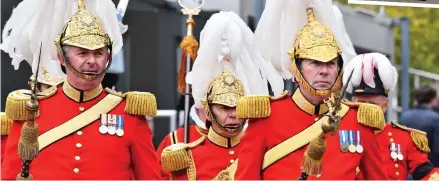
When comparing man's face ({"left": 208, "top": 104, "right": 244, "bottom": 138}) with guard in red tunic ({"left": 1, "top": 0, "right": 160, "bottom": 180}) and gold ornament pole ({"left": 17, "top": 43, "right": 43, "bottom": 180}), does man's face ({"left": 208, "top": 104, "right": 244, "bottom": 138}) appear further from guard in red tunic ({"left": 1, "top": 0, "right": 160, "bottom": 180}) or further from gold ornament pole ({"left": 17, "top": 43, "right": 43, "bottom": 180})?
gold ornament pole ({"left": 17, "top": 43, "right": 43, "bottom": 180})

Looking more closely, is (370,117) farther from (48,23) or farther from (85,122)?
(48,23)

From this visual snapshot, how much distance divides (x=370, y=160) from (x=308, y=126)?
0.41 meters

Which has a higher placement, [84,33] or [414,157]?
[84,33]

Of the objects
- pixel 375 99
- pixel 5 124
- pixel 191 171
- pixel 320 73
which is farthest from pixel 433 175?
pixel 5 124

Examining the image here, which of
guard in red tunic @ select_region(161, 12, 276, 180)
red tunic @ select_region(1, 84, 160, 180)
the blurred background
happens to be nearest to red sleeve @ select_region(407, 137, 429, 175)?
guard in red tunic @ select_region(161, 12, 276, 180)

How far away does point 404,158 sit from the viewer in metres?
8.73

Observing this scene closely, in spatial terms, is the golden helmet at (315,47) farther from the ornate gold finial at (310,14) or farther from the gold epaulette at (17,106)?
the gold epaulette at (17,106)

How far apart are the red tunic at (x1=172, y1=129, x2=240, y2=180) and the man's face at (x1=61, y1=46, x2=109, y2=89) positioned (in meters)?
1.45

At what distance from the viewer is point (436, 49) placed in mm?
24906

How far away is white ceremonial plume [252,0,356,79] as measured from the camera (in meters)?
7.00

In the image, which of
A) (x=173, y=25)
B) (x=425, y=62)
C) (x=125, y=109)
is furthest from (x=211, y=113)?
(x=425, y=62)

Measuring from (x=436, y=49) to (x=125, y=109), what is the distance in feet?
60.7

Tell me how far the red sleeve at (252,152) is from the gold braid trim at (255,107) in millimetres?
46

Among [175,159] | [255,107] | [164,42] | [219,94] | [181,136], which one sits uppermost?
[255,107]
